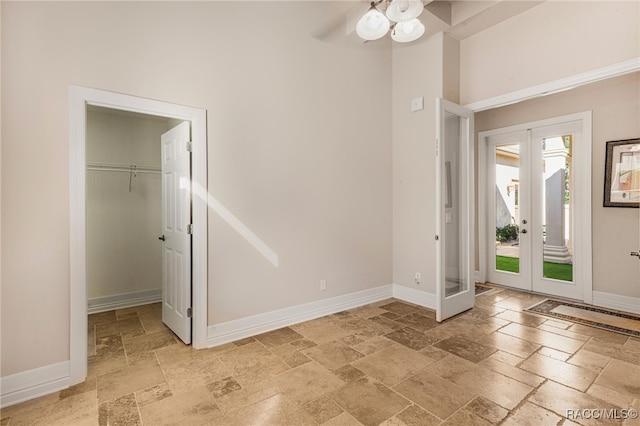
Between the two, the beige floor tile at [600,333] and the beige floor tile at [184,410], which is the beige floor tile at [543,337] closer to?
the beige floor tile at [600,333]

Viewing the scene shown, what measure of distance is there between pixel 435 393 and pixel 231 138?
2759 millimetres

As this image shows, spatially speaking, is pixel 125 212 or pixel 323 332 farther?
pixel 125 212

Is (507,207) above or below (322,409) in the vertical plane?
above

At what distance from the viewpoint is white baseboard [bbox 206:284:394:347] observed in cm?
304

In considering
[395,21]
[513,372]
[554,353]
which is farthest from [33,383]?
[554,353]

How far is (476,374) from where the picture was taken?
2.44 m

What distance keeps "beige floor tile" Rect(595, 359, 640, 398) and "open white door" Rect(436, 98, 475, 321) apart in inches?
54.4

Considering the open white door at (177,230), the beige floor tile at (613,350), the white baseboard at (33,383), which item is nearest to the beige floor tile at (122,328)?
the open white door at (177,230)

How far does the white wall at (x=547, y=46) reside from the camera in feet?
9.73

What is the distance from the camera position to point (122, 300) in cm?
419

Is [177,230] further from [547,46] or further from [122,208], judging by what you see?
[547,46]

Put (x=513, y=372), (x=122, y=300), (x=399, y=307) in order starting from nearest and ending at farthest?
(x=513, y=372) → (x=399, y=307) → (x=122, y=300)

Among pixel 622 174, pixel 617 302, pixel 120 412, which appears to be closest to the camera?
pixel 120 412

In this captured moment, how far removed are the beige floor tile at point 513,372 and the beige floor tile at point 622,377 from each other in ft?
1.41
